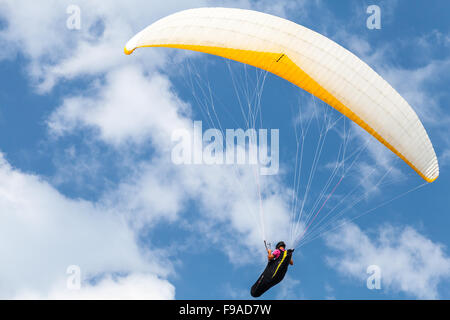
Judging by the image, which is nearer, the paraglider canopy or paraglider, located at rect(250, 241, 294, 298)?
paraglider, located at rect(250, 241, 294, 298)

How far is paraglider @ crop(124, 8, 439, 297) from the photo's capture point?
1747 centimetres

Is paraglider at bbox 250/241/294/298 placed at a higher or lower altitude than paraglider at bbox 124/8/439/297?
lower

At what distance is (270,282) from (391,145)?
6.96m

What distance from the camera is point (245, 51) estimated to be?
690 inches

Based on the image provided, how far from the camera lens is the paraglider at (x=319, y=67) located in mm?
17469

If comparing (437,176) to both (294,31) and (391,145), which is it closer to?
(391,145)

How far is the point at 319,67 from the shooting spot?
17.5 metres

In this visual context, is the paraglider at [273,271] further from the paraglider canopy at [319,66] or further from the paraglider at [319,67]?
the paraglider canopy at [319,66]

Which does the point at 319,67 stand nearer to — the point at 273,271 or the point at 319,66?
the point at 319,66

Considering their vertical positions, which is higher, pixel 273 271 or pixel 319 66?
pixel 319 66

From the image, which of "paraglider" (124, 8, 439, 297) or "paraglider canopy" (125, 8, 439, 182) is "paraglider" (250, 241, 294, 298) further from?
"paraglider canopy" (125, 8, 439, 182)

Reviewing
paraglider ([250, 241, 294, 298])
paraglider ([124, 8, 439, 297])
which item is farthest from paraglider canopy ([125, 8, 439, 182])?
paraglider ([250, 241, 294, 298])

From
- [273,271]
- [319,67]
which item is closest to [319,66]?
[319,67]

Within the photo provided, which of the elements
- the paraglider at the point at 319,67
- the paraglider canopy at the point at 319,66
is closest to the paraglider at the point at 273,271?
the paraglider at the point at 319,67
